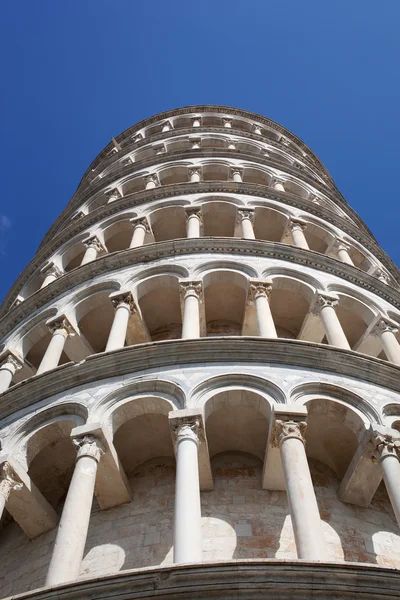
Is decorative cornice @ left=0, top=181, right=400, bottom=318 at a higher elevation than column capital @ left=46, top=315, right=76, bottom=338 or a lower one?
higher

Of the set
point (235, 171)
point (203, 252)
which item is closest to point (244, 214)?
point (203, 252)

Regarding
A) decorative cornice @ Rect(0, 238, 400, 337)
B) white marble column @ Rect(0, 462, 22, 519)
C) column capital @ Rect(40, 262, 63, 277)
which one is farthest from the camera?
column capital @ Rect(40, 262, 63, 277)

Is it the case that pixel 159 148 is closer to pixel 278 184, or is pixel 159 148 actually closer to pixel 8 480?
pixel 278 184

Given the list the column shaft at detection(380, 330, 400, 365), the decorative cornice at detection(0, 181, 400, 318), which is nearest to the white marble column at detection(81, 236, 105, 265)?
the decorative cornice at detection(0, 181, 400, 318)

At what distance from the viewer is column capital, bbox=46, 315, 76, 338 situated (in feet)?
51.0

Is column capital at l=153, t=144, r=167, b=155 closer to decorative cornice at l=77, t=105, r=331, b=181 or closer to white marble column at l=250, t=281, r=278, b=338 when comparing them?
decorative cornice at l=77, t=105, r=331, b=181

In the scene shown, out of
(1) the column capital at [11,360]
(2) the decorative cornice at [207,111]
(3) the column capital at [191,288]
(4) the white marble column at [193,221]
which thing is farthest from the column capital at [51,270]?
(2) the decorative cornice at [207,111]

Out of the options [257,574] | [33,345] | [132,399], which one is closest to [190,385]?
[132,399]

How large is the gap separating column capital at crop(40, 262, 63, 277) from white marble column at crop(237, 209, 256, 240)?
5558 millimetres

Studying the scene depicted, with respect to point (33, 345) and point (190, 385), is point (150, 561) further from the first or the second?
point (33, 345)

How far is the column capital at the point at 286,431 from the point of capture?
1016cm

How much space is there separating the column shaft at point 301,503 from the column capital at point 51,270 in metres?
12.0

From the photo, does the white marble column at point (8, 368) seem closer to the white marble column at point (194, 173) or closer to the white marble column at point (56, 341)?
the white marble column at point (56, 341)

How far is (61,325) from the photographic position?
15.6 m
